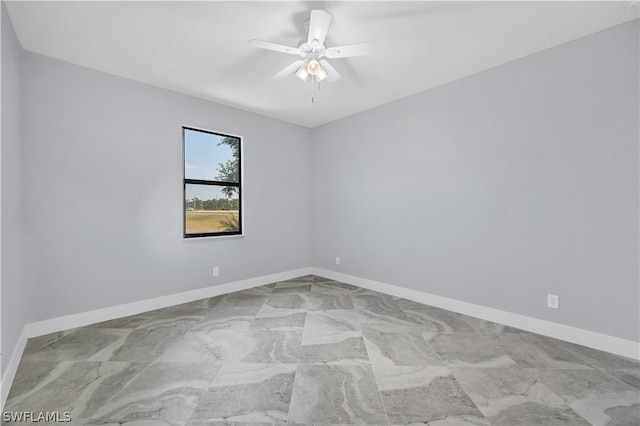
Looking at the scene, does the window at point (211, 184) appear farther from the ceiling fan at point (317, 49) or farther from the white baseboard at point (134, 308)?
the ceiling fan at point (317, 49)

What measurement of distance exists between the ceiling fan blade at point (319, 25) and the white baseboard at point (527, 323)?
3.03m

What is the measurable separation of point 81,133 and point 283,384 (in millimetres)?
3086

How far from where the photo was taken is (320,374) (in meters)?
1.99

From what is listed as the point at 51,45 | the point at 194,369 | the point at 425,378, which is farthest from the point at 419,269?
the point at 51,45

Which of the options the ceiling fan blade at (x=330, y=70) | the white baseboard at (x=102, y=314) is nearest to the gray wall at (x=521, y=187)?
the ceiling fan blade at (x=330, y=70)

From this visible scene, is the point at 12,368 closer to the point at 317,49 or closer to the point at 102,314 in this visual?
the point at 102,314

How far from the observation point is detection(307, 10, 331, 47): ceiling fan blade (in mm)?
1871

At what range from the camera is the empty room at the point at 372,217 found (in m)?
1.85

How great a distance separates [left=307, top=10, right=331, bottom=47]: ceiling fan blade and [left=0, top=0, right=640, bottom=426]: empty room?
0.08 ft


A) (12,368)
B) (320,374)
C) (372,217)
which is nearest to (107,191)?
(12,368)

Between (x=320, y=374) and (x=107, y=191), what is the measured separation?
9.33ft

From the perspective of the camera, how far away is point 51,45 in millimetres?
2463

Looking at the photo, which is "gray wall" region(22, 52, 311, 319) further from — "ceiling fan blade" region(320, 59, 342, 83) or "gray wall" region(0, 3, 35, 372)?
"ceiling fan blade" region(320, 59, 342, 83)

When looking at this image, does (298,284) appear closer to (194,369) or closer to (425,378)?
(194,369)
